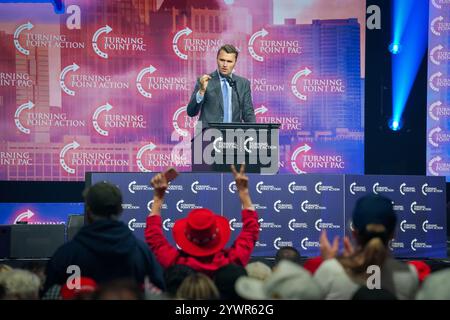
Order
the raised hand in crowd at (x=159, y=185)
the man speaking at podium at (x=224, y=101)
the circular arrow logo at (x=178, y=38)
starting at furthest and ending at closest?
the circular arrow logo at (x=178, y=38) < the man speaking at podium at (x=224, y=101) < the raised hand in crowd at (x=159, y=185)

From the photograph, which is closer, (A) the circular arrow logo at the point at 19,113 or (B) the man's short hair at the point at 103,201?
(B) the man's short hair at the point at 103,201

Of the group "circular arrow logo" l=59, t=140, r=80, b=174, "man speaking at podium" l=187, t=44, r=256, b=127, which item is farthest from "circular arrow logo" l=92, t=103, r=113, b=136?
"man speaking at podium" l=187, t=44, r=256, b=127

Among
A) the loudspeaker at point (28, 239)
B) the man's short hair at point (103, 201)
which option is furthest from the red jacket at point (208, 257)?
the loudspeaker at point (28, 239)

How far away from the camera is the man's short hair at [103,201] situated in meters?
3.46

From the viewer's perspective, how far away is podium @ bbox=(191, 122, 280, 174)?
6.30 metres

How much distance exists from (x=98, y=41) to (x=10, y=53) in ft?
3.83

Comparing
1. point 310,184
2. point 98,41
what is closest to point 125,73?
point 98,41

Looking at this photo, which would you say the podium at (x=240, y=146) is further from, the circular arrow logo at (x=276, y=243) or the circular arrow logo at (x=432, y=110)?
the circular arrow logo at (x=432, y=110)

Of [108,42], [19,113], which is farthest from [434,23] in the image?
[19,113]

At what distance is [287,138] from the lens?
993 cm

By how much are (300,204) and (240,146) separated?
0.73 meters

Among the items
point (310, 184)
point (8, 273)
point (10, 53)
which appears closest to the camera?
point (8, 273)

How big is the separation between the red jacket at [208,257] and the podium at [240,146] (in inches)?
91.2
